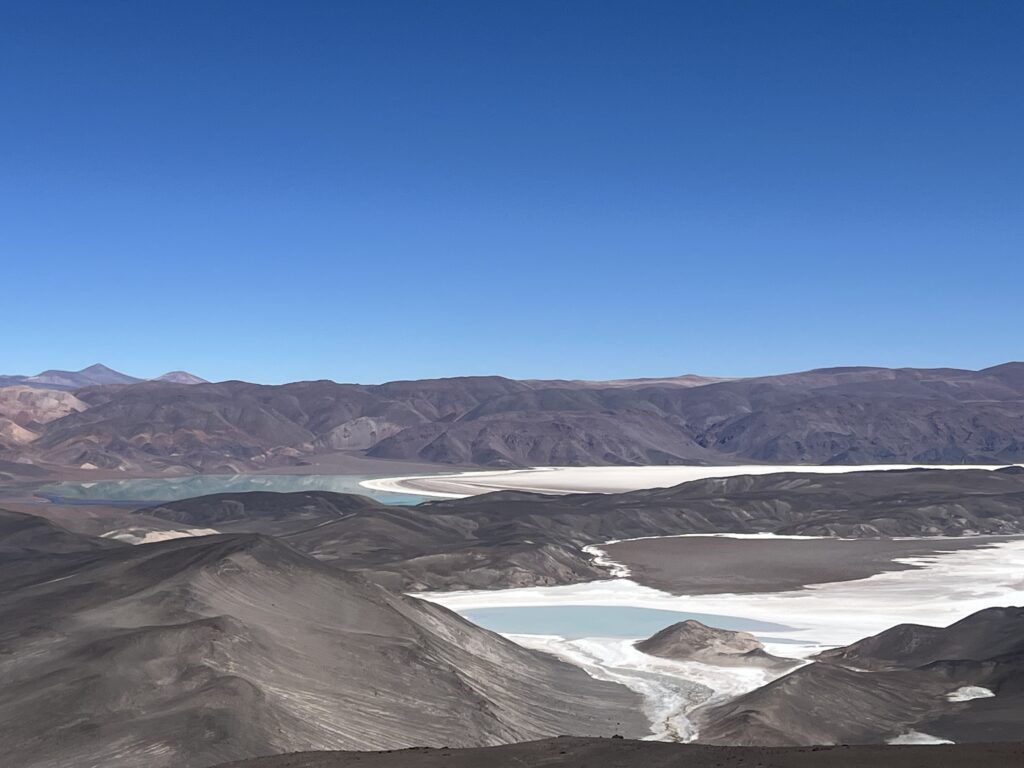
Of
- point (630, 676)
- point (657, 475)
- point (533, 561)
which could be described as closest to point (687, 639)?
point (630, 676)

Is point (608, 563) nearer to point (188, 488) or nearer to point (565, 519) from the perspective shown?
point (565, 519)

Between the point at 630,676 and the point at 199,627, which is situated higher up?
the point at 199,627

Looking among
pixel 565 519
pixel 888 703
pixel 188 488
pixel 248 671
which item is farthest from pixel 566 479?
pixel 248 671

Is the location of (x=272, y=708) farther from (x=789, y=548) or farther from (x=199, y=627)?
(x=789, y=548)

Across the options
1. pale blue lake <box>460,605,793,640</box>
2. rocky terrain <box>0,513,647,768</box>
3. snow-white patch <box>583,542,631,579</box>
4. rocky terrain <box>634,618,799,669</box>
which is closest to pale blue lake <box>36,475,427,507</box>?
snow-white patch <box>583,542,631,579</box>

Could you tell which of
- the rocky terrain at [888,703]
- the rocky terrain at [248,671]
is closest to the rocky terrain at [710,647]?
the rocky terrain at [888,703]

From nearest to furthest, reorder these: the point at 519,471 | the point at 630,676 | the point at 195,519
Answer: the point at 630,676, the point at 195,519, the point at 519,471

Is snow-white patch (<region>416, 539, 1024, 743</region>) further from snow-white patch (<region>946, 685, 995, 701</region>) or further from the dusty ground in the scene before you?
snow-white patch (<region>946, 685, 995, 701</region>)
